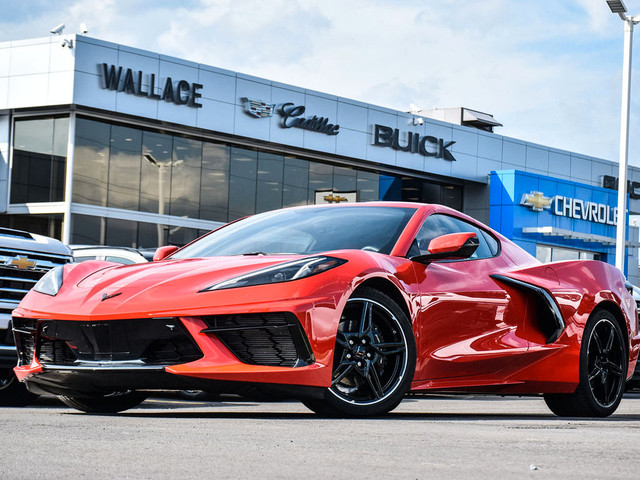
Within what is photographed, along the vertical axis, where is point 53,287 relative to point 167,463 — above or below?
above

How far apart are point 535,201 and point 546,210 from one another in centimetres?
106

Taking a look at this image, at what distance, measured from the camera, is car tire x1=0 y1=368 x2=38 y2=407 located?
28.2 feet

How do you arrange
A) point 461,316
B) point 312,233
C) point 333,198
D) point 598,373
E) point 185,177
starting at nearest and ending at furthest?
1. point 461,316
2. point 312,233
3. point 598,373
4. point 185,177
5. point 333,198

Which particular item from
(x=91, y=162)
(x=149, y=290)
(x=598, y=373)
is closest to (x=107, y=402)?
(x=149, y=290)

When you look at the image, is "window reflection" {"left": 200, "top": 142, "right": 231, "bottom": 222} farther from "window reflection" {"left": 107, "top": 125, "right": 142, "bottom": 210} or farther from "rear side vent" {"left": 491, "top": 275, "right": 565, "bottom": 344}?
"rear side vent" {"left": 491, "top": 275, "right": 565, "bottom": 344}

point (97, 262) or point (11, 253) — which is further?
point (11, 253)

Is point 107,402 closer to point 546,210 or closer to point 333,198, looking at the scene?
point 333,198

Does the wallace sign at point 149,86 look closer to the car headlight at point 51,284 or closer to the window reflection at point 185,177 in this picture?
the window reflection at point 185,177

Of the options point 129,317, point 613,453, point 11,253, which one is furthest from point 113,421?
point 11,253

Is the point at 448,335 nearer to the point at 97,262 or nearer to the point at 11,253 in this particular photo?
the point at 97,262

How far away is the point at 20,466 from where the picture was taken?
3705 millimetres

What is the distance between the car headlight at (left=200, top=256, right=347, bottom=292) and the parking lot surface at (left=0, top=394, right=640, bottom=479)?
70 centimetres

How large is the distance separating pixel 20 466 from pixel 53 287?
9.37ft

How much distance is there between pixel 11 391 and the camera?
28.3 feet
